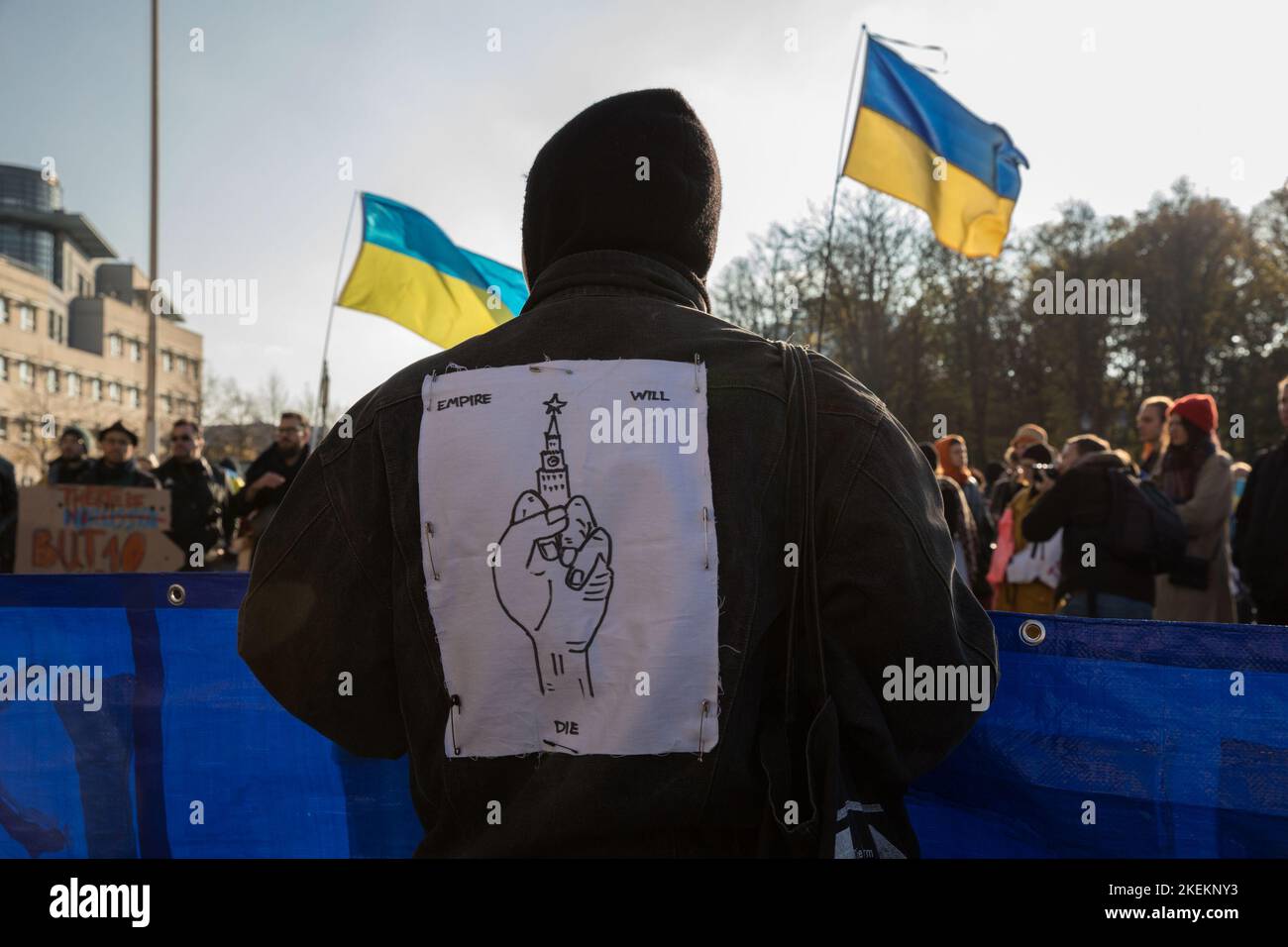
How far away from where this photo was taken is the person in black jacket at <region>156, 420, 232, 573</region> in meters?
8.27

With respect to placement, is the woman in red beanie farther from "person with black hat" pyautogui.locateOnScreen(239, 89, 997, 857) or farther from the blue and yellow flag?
the blue and yellow flag

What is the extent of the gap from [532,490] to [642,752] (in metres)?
0.43

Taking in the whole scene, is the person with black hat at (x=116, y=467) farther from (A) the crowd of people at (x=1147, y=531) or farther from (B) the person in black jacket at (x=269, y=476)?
(A) the crowd of people at (x=1147, y=531)

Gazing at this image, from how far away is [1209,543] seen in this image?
6.12 metres

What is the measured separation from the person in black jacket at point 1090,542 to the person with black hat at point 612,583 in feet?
14.0

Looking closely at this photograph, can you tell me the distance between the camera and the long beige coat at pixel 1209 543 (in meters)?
6.03

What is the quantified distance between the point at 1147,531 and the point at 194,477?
7.11 meters

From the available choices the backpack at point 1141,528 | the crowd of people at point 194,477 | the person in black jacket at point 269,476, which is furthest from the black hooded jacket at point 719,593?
the person in black jacket at point 269,476

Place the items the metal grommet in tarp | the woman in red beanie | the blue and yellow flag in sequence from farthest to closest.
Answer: the blue and yellow flag, the woman in red beanie, the metal grommet in tarp

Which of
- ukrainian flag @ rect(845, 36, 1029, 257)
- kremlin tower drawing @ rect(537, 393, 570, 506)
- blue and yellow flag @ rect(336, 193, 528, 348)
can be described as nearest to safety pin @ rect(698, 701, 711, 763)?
kremlin tower drawing @ rect(537, 393, 570, 506)

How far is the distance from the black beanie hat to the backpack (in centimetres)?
433

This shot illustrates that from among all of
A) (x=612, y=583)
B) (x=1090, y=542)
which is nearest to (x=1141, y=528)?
(x=1090, y=542)

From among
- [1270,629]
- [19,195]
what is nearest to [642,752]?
[1270,629]
